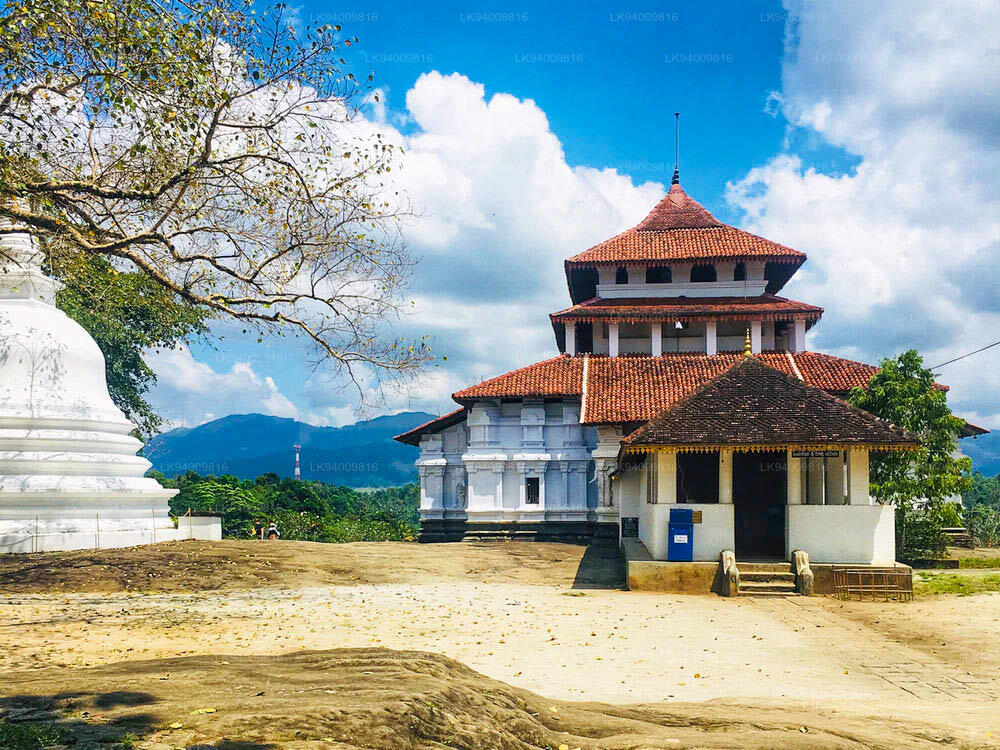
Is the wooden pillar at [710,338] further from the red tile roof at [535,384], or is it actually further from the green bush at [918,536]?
the green bush at [918,536]

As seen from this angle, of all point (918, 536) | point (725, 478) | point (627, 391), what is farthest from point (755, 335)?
point (725, 478)

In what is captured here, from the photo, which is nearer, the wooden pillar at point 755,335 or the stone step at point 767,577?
the stone step at point 767,577

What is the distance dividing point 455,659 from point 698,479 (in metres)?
→ 11.2

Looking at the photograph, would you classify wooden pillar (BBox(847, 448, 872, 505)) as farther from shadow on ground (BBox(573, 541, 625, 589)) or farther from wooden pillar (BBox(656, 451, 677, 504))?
shadow on ground (BBox(573, 541, 625, 589))

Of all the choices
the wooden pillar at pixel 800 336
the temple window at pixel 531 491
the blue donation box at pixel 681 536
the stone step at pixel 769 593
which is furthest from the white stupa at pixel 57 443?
the wooden pillar at pixel 800 336

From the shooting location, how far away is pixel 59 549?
16797 millimetres

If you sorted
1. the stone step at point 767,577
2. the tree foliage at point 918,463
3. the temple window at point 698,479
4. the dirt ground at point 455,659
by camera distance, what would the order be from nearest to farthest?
the dirt ground at point 455,659 → the stone step at point 767,577 → the temple window at point 698,479 → the tree foliage at point 918,463

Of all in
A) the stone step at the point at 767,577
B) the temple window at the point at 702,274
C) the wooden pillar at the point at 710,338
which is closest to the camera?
the stone step at the point at 767,577

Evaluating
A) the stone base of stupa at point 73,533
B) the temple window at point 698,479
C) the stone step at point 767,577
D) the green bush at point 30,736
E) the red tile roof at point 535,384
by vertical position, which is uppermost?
the red tile roof at point 535,384

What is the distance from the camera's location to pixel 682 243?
32625 mm

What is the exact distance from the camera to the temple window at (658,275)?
3232cm

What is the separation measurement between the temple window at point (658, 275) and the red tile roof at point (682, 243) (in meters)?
0.80

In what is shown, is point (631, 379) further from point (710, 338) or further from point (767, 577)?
point (767, 577)

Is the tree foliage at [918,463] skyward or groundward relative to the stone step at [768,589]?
skyward
